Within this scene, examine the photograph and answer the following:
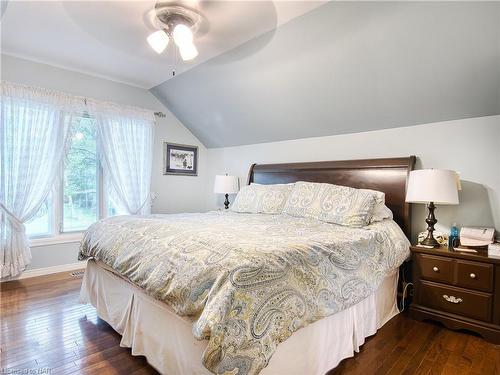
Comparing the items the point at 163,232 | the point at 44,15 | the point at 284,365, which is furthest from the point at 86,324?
the point at 44,15

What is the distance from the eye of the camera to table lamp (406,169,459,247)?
91.1 inches

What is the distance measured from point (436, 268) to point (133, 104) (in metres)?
4.21

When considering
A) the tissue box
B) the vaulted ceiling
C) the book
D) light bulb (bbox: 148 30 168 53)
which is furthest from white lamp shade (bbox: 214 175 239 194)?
the tissue box

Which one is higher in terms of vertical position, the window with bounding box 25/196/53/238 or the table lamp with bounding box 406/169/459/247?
the table lamp with bounding box 406/169/459/247

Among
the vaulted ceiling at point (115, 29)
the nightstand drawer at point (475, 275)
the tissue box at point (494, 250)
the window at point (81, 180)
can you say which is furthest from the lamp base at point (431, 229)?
the window at point (81, 180)

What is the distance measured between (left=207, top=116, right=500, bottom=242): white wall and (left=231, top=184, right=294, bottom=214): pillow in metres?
0.75

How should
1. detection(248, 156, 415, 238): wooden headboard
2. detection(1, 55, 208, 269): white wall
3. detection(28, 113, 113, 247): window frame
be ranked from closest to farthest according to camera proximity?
detection(248, 156, 415, 238): wooden headboard
detection(1, 55, 208, 269): white wall
detection(28, 113, 113, 247): window frame

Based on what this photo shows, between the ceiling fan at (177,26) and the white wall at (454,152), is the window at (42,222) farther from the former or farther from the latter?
the white wall at (454,152)

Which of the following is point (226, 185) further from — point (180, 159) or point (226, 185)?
point (180, 159)

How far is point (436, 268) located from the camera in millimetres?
2348

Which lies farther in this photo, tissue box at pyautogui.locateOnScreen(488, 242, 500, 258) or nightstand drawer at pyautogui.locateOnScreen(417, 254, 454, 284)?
nightstand drawer at pyautogui.locateOnScreen(417, 254, 454, 284)

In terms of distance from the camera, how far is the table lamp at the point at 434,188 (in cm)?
231

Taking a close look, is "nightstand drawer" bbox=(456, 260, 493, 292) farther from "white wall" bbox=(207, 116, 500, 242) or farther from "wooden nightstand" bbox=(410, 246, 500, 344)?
"white wall" bbox=(207, 116, 500, 242)

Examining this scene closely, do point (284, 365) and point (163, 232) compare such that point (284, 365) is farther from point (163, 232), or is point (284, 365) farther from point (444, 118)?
point (444, 118)
